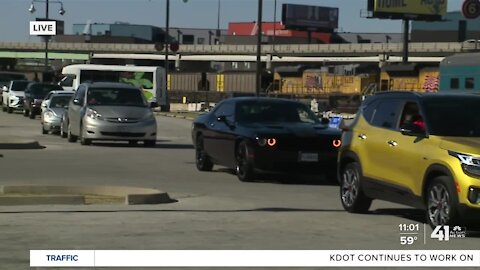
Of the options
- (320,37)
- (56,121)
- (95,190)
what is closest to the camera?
(95,190)

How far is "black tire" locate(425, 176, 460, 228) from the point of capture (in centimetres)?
1096

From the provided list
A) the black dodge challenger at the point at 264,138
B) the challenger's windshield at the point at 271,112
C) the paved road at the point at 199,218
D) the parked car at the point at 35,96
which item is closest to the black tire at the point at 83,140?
the paved road at the point at 199,218

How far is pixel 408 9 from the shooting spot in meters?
93.7

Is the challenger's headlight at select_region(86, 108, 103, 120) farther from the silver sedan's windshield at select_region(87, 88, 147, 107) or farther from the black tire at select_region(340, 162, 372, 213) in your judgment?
the black tire at select_region(340, 162, 372, 213)

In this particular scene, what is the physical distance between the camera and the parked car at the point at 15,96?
54.5 meters

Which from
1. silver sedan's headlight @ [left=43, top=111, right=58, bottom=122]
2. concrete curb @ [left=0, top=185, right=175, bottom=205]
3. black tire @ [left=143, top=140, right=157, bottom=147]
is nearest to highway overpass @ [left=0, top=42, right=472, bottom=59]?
silver sedan's headlight @ [left=43, top=111, right=58, bottom=122]

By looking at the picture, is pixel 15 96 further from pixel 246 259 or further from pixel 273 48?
pixel 273 48

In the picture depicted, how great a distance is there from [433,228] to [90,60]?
134 metres

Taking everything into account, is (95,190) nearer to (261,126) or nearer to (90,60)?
(261,126)

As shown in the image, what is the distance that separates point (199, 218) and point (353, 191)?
2358mm

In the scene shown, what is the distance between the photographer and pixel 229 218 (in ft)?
40.8

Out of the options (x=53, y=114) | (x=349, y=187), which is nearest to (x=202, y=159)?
(x=349, y=187)

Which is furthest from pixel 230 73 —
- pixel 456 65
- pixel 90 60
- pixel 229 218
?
pixel 229 218

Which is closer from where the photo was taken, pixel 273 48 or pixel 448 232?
pixel 448 232
